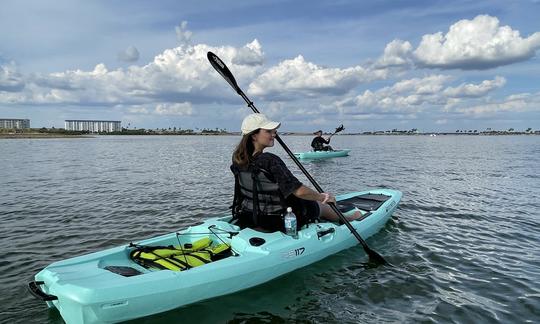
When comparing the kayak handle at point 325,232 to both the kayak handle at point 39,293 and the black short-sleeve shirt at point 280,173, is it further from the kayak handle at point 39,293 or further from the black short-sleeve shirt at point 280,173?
the kayak handle at point 39,293

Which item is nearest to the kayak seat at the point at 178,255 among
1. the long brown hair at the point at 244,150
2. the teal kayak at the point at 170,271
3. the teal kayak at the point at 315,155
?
the teal kayak at the point at 170,271

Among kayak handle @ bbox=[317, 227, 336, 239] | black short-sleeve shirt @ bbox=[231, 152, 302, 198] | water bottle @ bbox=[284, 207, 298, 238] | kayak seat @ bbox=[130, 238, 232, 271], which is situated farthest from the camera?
kayak handle @ bbox=[317, 227, 336, 239]

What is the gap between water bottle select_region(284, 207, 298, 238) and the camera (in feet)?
19.8

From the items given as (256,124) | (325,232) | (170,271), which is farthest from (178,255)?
(325,232)

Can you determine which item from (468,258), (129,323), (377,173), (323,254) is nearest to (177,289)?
(129,323)

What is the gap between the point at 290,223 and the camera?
19.9 feet

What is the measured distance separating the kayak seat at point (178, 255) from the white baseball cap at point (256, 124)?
1911mm

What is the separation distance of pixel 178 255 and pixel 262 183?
1.70 m

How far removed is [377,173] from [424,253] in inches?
529

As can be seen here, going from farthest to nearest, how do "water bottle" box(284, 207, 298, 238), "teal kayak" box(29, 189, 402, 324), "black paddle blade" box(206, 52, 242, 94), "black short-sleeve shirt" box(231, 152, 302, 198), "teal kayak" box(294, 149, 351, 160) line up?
"teal kayak" box(294, 149, 351, 160) → "black paddle blade" box(206, 52, 242, 94) → "water bottle" box(284, 207, 298, 238) → "black short-sleeve shirt" box(231, 152, 302, 198) → "teal kayak" box(29, 189, 402, 324)

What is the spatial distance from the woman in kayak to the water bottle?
0.15m

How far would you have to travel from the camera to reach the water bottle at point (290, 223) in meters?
6.03

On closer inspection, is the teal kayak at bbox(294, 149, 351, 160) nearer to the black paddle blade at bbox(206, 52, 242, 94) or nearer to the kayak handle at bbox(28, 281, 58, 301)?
A: the black paddle blade at bbox(206, 52, 242, 94)

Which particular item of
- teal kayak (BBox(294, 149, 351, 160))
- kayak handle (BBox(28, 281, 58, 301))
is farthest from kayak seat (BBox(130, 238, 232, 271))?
teal kayak (BBox(294, 149, 351, 160))
